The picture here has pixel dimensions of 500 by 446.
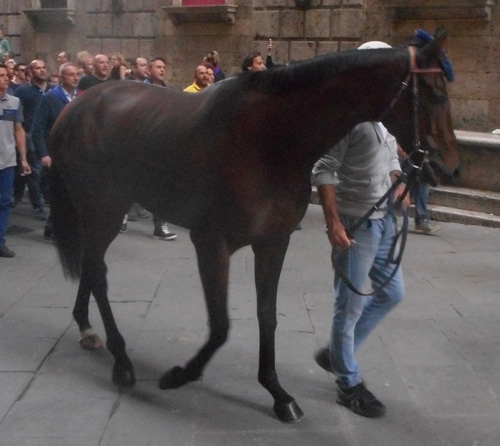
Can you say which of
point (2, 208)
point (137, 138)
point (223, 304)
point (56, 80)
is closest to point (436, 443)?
point (223, 304)

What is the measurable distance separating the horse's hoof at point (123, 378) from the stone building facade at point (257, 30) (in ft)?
27.4

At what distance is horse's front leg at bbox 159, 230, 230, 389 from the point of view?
4.03 m

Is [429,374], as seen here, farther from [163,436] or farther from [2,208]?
[2,208]

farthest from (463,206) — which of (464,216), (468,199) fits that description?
(464,216)

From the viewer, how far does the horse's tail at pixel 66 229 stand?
5348mm

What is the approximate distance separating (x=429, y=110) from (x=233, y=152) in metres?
0.96

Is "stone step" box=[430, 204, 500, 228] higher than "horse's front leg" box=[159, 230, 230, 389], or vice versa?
"horse's front leg" box=[159, 230, 230, 389]

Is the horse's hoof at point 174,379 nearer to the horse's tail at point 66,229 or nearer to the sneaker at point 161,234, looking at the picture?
the horse's tail at point 66,229

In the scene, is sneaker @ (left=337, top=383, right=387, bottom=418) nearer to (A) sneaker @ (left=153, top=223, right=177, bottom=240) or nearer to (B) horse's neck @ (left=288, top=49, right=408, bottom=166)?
(B) horse's neck @ (left=288, top=49, right=408, bottom=166)

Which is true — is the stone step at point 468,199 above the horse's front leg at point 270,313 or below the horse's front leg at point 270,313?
below

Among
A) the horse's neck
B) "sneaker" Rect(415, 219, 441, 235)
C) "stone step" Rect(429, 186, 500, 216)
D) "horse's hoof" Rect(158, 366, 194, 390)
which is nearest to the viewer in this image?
the horse's neck

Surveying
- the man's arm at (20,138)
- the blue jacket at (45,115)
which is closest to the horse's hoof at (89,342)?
the man's arm at (20,138)

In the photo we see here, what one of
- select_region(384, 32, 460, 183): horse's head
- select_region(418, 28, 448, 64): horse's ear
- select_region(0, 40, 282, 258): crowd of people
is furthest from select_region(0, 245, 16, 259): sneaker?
select_region(418, 28, 448, 64): horse's ear

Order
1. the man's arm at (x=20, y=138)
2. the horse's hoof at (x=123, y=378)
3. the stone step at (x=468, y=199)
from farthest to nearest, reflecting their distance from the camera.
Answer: the stone step at (x=468, y=199), the man's arm at (x=20, y=138), the horse's hoof at (x=123, y=378)
